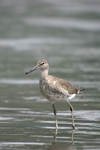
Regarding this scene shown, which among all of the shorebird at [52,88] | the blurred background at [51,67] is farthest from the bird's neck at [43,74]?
the blurred background at [51,67]

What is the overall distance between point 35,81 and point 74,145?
9.12 meters

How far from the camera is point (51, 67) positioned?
20547 millimetres

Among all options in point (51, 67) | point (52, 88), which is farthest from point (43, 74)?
point (51, 67)

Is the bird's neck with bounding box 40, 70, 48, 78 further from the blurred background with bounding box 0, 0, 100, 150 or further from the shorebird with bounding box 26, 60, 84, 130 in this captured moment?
the blurred background with bounding box 0, 0, 100, 150

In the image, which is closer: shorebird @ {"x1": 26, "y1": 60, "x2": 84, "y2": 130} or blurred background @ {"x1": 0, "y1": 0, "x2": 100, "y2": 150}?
blurred background @ {"x1": 0, "y1": 0, "x2": 100, "y2": 150}

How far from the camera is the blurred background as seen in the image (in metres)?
9.05

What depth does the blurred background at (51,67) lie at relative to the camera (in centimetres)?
905

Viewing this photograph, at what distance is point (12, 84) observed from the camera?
1630cm

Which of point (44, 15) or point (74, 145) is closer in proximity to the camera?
point (74, 145)

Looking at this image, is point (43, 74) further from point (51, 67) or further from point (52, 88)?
point (51, 67)

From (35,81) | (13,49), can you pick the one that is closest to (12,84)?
(35,81)

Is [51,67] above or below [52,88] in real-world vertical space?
below

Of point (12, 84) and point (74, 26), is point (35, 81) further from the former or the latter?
point (74, 26)

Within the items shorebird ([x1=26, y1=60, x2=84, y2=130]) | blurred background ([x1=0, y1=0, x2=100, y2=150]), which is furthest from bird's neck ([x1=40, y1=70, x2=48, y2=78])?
blurred background ([x1=0, y1=0, x2=100, y2=150])
